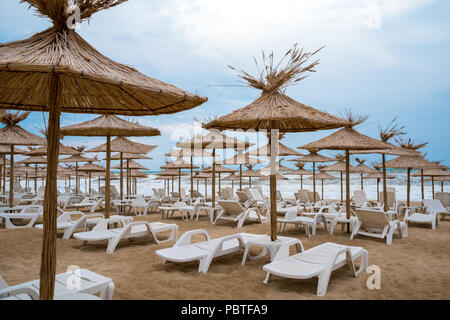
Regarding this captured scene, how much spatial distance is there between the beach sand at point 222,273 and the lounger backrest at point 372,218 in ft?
1.32

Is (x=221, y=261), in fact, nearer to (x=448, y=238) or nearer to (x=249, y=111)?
(x=249, y=111)

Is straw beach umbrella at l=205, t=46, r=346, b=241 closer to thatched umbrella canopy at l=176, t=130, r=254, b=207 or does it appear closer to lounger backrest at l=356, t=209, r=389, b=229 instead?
lounger backrest at l=356, t=209, r=389, b=229

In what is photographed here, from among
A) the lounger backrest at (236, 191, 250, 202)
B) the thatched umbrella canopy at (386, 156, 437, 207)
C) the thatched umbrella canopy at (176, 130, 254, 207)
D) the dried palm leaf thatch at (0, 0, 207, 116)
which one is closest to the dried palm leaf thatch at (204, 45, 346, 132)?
the dried palm leaf thatch at (0, 0, 207, 116)

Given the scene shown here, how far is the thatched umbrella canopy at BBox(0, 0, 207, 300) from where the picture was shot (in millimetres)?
1550

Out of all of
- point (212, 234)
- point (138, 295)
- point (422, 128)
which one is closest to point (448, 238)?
point (212, 234)

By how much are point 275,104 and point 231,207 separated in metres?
4.45

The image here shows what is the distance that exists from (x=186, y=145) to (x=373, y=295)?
652 cm

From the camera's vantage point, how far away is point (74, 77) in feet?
6.44

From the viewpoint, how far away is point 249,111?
3861 millimetres

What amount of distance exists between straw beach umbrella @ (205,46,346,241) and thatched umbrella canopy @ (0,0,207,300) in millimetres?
1495

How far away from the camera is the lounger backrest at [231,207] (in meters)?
7.58

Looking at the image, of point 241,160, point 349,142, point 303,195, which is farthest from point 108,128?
point 303,195

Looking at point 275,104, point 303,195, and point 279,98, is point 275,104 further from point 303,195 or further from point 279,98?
point 303,195

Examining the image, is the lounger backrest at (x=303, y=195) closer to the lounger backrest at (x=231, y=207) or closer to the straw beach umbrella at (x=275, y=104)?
the lounger backrest at (x=231, y=207)
